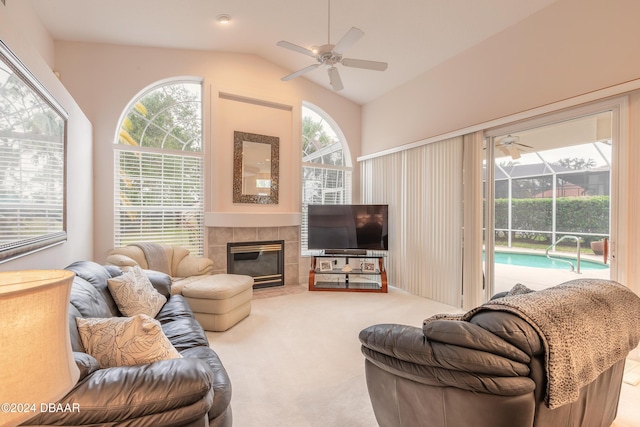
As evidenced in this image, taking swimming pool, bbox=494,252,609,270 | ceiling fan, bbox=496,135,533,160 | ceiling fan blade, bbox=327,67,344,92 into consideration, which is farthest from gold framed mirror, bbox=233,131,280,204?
swimming pool, bbox=494,252,609,270

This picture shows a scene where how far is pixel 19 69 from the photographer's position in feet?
5.78

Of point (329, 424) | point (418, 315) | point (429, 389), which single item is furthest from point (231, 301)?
point (429, 389)

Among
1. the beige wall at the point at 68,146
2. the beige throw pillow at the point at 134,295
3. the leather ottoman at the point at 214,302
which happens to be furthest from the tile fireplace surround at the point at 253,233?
the beige throw pillow at the point at 134,295

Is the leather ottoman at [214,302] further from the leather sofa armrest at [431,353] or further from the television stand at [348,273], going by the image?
the leather sofa armrest at [431,353]

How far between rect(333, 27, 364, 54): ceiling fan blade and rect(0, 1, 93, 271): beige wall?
214 centimetres

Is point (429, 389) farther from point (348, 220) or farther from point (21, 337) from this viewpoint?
point (348, 220)

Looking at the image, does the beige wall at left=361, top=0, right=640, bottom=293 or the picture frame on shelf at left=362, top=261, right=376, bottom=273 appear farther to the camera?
the picture frame on shelf at left=362, top=261, right=376, bottom=273

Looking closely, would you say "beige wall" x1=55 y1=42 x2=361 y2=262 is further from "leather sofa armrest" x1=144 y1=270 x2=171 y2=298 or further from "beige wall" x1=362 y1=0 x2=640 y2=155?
"beige wall" x1=362 y1=0 x2=640 y2=155

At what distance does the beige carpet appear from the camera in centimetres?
199

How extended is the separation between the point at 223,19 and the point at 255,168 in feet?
6.62

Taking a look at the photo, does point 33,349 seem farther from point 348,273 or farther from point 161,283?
point 348,273

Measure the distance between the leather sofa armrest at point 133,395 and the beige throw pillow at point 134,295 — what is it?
1.33 metres

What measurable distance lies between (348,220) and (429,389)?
3.78 m

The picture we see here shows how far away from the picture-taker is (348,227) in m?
5.08
